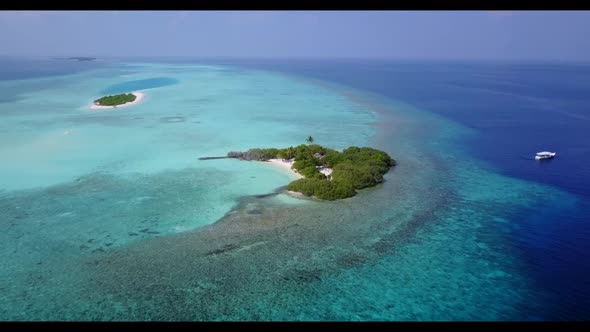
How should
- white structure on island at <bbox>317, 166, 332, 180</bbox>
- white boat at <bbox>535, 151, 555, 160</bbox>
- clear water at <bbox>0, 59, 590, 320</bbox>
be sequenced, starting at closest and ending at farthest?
clear water at <bbox>0, 59, 590, 320</bbox> < white structure on island at <bbox>317, 166, 332, 180</bbox> < white boat at <bbox>535, 151, 555, 160</bbox>

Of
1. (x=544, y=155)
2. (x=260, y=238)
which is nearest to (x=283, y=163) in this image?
(x=260, y=238)

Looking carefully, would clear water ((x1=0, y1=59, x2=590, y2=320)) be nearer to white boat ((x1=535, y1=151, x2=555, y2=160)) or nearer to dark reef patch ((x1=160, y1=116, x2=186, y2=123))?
white boat ((x1=535, y1=151, x2=555, y2=160))

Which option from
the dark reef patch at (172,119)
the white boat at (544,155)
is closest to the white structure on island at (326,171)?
the white boat at (544,155)

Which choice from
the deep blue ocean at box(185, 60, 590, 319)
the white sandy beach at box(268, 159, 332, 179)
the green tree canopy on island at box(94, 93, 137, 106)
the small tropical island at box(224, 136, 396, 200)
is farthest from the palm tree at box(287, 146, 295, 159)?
the green tree canopy on island at box(94, 93, 137, 106)

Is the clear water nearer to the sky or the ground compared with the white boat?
nearer to the ground

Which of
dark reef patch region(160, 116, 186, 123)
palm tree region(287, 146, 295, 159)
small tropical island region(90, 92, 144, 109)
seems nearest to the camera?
palm tree region(287, 146, 295, 159)

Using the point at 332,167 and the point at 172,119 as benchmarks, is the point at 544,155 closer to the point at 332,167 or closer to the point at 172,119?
the point at 332,167
